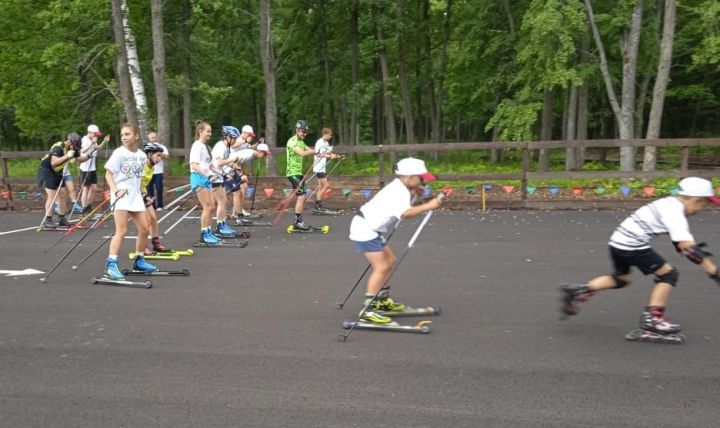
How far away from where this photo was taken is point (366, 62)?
1292 inches

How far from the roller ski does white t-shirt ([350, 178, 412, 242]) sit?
2.18m

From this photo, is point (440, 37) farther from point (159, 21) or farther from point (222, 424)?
point (222, 424)

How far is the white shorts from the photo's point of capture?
7.06 metres

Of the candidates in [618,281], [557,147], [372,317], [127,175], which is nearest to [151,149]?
[127,175]

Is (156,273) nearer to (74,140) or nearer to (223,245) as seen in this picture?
(223,245)

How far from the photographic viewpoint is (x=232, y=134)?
32.2ft

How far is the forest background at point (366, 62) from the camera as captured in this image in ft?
52.7

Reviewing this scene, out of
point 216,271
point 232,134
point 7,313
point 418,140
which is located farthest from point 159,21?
point 418,140

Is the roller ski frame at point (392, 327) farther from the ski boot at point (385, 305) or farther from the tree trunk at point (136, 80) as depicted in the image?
the tree trunk at point (136, 80)

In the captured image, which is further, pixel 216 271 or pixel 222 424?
pixel 216 271

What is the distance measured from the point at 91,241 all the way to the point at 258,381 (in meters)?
7.24

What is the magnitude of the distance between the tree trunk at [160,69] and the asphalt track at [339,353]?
27.6ft

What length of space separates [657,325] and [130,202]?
576 cm

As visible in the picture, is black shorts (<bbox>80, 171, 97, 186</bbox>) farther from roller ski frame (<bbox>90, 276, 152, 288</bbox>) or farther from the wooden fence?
roller ski frame (<bbox>90, 276, 152, 288</bbox>)
